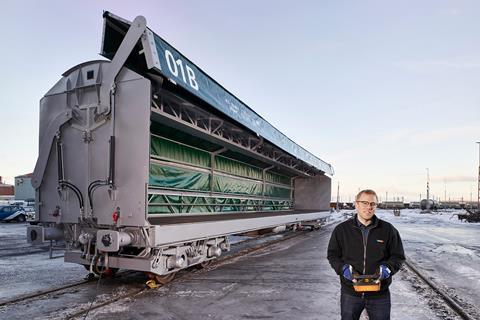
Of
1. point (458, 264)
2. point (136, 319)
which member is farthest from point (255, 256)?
point (136, 319)

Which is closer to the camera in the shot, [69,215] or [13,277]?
[69,215]

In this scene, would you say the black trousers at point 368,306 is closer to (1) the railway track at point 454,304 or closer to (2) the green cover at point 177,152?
(1) the railway track at point 454,304

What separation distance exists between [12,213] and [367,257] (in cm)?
3202

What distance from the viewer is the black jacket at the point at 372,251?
336 centimetres

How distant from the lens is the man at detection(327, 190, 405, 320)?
3.36m

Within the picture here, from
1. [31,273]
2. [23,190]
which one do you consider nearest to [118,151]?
[31,273]

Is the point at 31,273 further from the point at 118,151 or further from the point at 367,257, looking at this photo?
the point at 367,257

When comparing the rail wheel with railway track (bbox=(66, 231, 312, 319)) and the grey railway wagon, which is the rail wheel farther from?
railway track (bbox=(66, 231, 312, 319))

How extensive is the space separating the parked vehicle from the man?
104ft

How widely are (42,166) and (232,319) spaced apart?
4.42m

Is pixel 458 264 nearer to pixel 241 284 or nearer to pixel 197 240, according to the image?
pixel 241 284

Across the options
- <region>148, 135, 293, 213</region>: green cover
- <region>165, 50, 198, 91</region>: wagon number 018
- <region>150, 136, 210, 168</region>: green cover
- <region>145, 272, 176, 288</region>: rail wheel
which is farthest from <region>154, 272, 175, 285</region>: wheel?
<region>165, 50, 198, 91</region>: wagon number 018

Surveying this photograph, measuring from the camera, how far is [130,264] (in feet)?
21.0

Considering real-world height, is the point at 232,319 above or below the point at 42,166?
below
